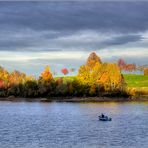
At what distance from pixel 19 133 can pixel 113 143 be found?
20.8 m

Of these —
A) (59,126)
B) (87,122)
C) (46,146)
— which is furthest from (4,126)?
(46,146)

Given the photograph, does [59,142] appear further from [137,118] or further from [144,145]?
[137,118]

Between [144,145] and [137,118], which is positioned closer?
[144,145]

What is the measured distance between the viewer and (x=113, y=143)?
7762 cm

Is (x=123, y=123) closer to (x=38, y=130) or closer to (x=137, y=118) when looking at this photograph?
(x=137, y=118)

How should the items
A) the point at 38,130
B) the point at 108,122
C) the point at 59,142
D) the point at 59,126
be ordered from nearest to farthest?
the point at 59,142 < the point at 38,130 < the point at 59,126 < the point at 108,122

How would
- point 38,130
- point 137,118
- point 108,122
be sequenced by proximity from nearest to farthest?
point 38,130 < point 108,122 < point 137,118

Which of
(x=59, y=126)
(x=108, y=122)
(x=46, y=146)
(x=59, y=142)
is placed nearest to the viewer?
(x=46, y=146)

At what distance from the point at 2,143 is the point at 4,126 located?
29.3 metres

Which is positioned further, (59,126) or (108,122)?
(108,122)

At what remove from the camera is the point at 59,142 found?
261 feet

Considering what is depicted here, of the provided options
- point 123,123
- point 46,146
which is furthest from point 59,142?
point 123,123

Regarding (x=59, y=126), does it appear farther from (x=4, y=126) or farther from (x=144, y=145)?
(x=144, y=145)

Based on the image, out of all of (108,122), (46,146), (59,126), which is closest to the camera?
(46,146)
